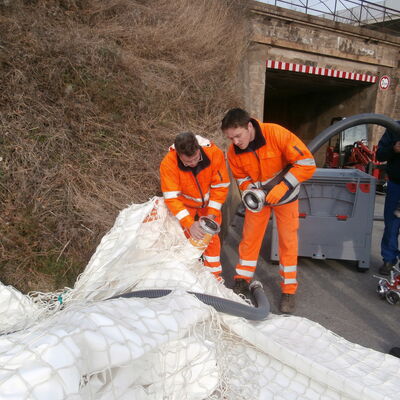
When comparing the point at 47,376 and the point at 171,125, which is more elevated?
Result: the point at 171,125

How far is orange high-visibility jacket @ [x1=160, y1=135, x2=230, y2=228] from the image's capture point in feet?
8.71

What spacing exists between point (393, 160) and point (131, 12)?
5771mm

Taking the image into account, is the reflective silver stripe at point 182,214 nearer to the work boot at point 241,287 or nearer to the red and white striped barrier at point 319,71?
the work boot at point 241,287

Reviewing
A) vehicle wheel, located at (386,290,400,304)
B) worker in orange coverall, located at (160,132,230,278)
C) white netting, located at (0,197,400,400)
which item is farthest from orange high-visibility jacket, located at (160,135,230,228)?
vehicle wheel, located at (386,290,400,304)

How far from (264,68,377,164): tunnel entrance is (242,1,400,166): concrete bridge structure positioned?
3cm

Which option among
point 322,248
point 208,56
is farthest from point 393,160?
point 208,56

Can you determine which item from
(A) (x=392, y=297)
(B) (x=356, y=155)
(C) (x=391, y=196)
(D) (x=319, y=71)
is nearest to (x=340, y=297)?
(A) (x=392, y=297)

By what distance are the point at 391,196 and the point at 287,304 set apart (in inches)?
69.5

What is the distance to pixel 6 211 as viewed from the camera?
9.21 feet

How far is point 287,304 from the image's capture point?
282 cm

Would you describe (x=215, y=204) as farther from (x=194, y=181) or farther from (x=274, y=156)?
(x=274, y=156)

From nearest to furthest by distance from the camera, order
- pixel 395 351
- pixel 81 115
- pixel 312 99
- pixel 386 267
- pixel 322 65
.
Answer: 1. pixel 395 351
2. pixel 386 267
3. pixel 81 115
4. pixel 322 65
5. pixel 312 99

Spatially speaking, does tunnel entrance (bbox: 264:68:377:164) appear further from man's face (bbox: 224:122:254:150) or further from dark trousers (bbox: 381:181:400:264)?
man's face (bbox: 224:122:254:150)

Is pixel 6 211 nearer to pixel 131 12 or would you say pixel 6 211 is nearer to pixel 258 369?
pixel 258 369
